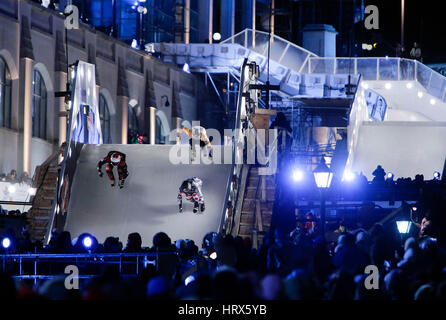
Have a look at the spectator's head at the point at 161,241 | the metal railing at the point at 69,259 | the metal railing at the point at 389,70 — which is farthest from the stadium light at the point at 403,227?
the metal railing at the point at 389,70

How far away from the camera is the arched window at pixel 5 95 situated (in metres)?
37.1

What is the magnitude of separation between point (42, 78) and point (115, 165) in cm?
1628

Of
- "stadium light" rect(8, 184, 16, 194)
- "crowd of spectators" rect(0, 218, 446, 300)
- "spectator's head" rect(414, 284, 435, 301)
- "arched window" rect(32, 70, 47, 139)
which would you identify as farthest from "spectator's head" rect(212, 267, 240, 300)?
"arched window" rect(32, 70, 47, 139)

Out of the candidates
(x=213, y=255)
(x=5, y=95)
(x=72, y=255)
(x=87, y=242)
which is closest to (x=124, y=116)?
(x=5, y=95)

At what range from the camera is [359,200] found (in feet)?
83.8

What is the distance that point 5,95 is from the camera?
3731cm

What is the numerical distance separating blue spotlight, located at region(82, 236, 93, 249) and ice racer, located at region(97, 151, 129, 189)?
8649 millimetres

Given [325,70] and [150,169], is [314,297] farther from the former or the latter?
[325,70]

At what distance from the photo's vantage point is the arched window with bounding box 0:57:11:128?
37094 millimetres

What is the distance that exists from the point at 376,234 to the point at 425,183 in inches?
443

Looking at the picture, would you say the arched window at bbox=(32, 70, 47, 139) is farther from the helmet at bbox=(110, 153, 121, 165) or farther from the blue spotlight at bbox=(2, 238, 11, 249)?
the blue spotlight at bbox=(2, 238, 11, 249)

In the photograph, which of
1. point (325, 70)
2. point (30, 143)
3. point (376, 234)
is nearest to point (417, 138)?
point (325, 70)

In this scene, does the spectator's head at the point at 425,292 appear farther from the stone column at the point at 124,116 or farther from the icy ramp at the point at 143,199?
the stone column at the point at 124,116

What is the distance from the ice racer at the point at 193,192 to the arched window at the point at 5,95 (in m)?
15.2
